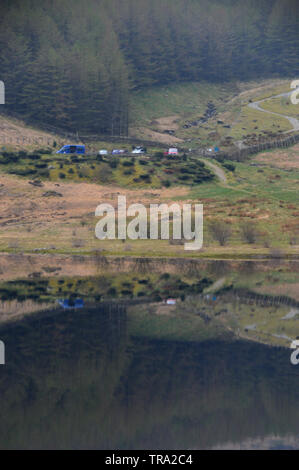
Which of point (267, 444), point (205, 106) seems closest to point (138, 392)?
point (267, 444)

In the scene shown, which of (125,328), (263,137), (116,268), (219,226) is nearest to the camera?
(125,328)

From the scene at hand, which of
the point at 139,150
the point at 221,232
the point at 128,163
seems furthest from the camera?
the point at 139,150

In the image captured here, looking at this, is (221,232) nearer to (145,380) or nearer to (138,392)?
(145,380)

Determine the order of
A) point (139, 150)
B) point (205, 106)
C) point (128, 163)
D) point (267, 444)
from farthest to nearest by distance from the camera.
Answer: point (205, 106) < point (139, 150) < point (128, 163) < point (267, 444)

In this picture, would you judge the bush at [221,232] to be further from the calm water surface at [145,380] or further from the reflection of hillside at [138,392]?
the reflection of hillside at [138,392]
